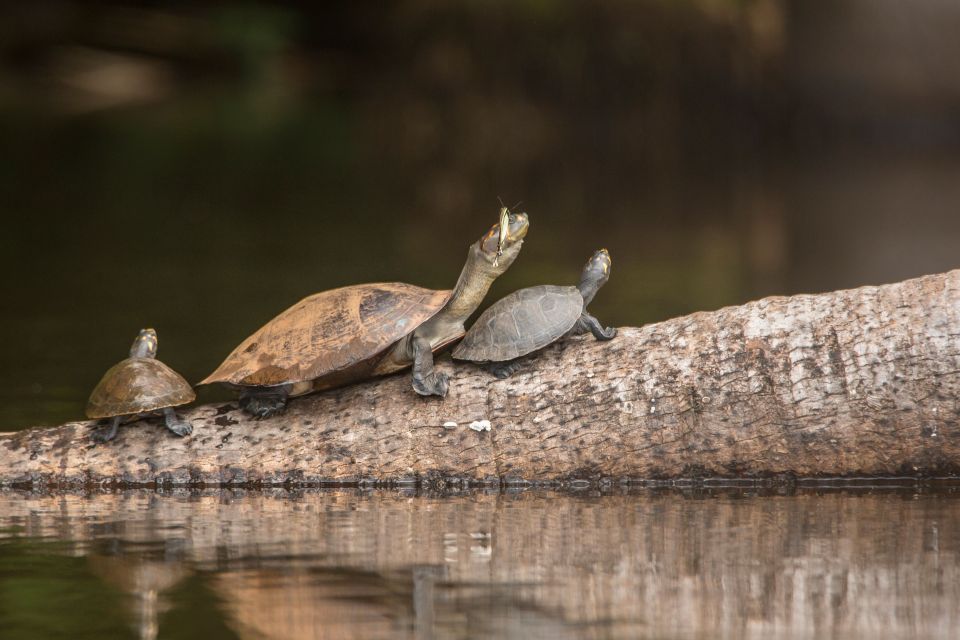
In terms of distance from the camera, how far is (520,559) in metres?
4.76

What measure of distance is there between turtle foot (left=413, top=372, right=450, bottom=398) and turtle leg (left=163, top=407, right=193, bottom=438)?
1.02 meters

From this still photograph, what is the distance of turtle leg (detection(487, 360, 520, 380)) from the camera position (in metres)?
6.30

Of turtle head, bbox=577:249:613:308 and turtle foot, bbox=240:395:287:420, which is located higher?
turtle head, bbox=577:249:613:308

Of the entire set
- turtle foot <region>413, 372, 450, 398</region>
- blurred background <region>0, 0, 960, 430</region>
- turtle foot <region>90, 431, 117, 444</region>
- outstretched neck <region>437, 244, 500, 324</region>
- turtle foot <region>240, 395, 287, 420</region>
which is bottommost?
turtle foot <region>90, 431, 117, 444</region>

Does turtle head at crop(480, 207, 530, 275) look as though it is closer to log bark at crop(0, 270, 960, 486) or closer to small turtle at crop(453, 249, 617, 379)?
small turtle at crop(453, 249, 617, 379)

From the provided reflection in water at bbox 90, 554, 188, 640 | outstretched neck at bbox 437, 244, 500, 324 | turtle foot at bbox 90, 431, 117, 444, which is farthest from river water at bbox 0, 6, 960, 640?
outstretched neck at bbox 437, 244, 500, 324

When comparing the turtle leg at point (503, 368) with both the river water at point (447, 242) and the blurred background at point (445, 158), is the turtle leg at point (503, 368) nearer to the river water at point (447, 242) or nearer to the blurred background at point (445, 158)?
the river water at point (447, 242)

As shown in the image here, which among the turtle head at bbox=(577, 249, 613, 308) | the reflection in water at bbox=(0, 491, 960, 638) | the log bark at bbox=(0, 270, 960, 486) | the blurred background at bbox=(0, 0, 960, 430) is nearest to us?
the reflection in water at bbox=(0, 491, 960, 638)

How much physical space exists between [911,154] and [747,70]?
3745mm

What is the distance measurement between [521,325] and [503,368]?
218 mm

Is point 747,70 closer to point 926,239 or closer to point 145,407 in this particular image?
point 926,239

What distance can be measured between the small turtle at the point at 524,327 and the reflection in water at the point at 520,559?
2.06 ft

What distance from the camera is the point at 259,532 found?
17.2 feet

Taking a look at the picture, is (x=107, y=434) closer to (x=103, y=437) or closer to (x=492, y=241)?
(x=103, y=437)
